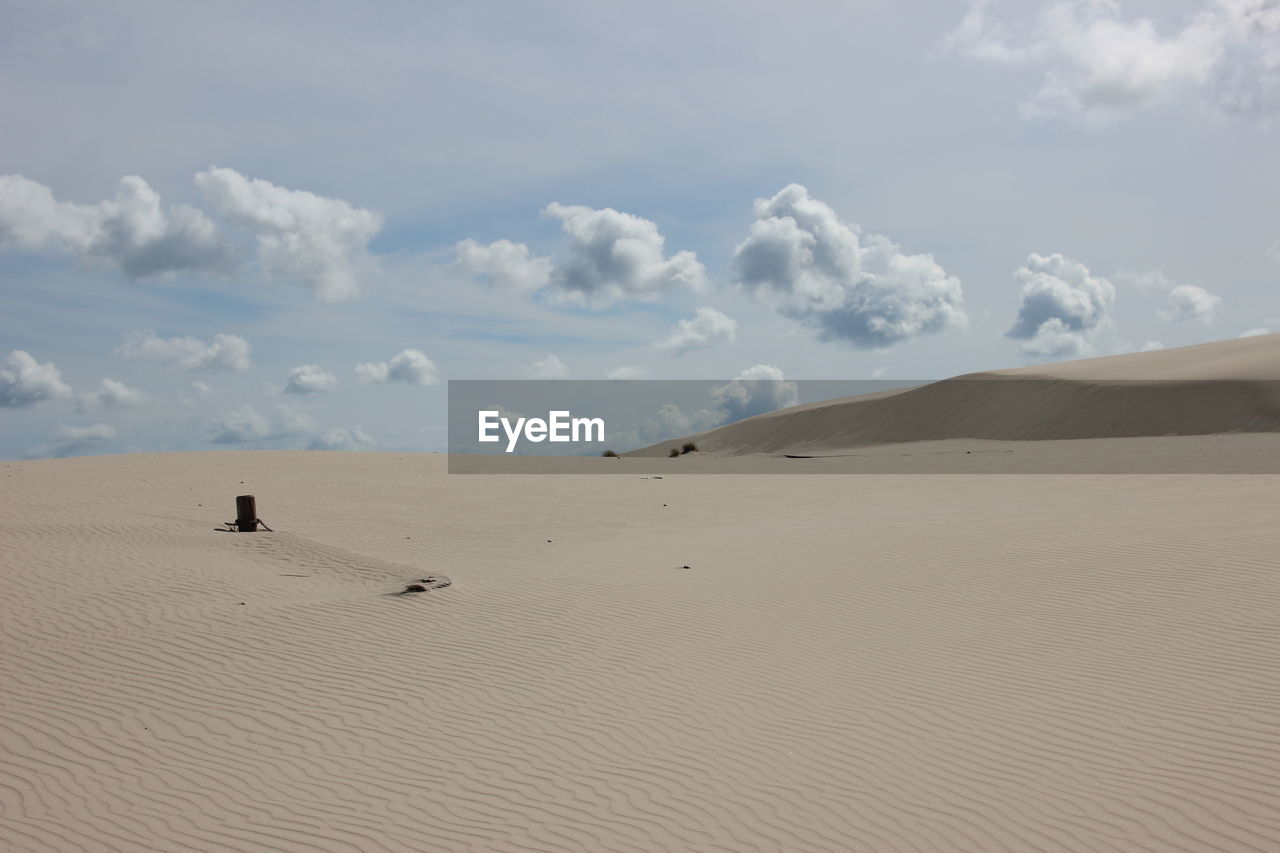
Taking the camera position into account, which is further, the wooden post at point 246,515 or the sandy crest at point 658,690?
the wooden post at point 246,515

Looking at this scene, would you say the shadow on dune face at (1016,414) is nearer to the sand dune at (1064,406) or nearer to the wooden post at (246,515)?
the sand dune at (1064,406)

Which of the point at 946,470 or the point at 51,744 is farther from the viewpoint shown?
the point at 946,470

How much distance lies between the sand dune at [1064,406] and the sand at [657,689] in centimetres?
2533

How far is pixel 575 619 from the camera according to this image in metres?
9.96

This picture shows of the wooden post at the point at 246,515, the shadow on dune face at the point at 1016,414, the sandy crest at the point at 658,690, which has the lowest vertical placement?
the sandy crest at the point at 658,690

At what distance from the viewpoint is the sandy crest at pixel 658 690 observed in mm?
5156

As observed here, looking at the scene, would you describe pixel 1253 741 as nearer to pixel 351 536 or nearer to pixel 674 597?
pixel 674 597

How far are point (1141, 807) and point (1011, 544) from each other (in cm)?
838

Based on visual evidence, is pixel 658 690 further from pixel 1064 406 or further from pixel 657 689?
pixel 1064 406

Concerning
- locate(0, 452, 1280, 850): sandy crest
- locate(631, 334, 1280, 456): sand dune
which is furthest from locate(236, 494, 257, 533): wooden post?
locate(631, 334, 1280, 456): sand dune

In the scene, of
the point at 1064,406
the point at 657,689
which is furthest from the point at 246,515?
the point at 1064,406

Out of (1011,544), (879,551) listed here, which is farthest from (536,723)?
(1011,544)

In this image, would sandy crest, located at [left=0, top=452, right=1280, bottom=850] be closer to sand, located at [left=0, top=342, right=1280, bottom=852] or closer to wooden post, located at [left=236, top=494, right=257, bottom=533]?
sand, located at [left=0, top=342, right=1280, bottom=852]

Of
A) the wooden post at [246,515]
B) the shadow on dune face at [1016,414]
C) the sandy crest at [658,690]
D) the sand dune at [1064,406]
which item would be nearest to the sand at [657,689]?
the sandy crest at [658,690]
